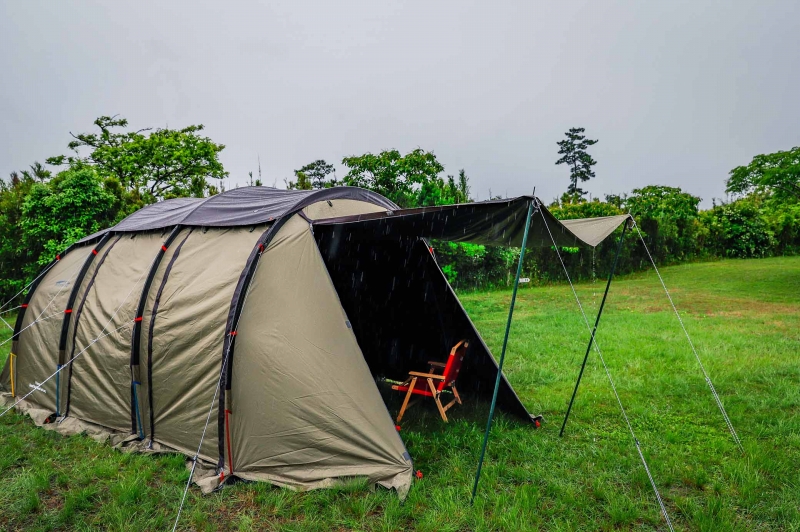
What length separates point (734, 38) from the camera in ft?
28.5

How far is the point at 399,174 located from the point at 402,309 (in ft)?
23.9

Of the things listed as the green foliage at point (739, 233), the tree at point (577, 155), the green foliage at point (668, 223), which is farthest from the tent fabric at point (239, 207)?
the tree at point (577, 155)

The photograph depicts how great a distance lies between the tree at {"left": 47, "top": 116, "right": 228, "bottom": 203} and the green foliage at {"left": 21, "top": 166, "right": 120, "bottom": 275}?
916cm

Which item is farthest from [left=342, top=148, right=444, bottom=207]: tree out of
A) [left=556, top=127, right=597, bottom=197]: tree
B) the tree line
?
[left=556, top=127, right=597, bottom=197]: tree

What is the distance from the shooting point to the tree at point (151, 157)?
19219mm

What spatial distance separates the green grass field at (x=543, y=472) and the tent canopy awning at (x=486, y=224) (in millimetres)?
1634

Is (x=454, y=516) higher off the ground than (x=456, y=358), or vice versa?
(x=456, y=358)

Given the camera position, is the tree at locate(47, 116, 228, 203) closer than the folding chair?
No

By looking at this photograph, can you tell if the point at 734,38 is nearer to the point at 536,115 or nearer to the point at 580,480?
Answer: the point at 536,115

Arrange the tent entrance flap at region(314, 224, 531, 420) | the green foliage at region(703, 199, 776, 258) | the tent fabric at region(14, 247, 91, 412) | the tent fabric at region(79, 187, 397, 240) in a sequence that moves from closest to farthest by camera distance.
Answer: the tent fabric at region(79, 187, 397, 240)
the tent fabric at region(14, 247, 91, 412)
the tent entrance flap at region(314, 224, 531, 420)
the green foliage at region(703, 199, 776, 258)

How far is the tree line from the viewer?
32.1 ft

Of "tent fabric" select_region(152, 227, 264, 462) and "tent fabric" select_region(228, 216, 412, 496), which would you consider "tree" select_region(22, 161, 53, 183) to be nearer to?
"tent fabric" select_region(152, 227, 264, 462)

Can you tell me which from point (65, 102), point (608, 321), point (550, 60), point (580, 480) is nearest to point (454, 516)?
point (580, 480)

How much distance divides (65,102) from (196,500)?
1608 centimetres
